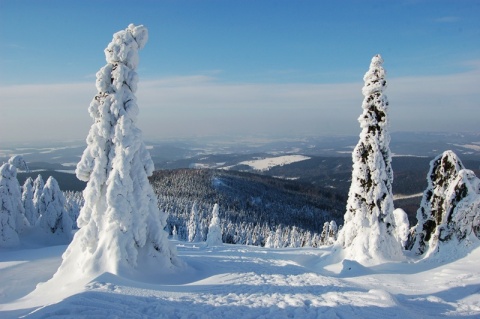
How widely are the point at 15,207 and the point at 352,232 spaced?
1152 inches

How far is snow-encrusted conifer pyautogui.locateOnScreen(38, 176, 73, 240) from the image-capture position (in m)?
35.7

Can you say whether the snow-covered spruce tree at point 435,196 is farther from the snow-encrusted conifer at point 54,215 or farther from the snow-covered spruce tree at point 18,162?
the snow-covered spruce tree at point 18,162

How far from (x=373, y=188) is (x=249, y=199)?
128404 mm

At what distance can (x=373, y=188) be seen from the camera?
2073 centimetres

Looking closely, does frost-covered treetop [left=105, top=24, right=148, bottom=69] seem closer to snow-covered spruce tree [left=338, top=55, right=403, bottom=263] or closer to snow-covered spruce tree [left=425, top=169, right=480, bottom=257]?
snow-covered spruce tree [left=338, top=55, right=403, bottom=263]

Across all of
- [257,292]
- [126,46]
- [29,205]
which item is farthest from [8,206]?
[257,292]

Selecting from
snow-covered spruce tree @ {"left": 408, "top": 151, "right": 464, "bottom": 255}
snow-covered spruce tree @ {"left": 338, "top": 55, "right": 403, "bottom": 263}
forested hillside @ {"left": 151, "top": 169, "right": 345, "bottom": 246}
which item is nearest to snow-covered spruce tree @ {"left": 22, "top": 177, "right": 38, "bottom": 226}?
snow-covered spruce tree @ {"left": 338, "top": 55, "right": 403, "bottom": 263}

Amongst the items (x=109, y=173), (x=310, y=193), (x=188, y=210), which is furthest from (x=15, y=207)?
(x=310, y=193)

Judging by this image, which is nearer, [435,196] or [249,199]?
[435,196]

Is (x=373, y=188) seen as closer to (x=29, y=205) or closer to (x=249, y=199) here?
(x=29, y=205)

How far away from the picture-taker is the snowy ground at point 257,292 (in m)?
10.1

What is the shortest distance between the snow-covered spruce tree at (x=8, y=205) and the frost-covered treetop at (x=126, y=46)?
2267cm

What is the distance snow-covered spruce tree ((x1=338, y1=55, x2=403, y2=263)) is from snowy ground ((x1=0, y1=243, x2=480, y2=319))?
1.45 meters

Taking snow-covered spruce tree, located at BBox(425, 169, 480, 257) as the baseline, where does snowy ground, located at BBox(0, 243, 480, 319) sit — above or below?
below
